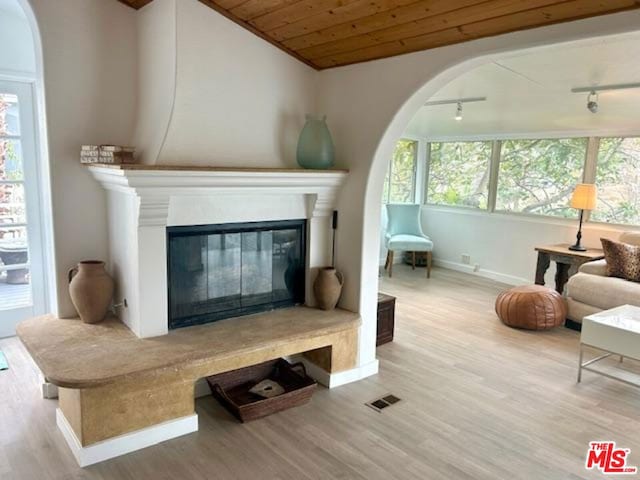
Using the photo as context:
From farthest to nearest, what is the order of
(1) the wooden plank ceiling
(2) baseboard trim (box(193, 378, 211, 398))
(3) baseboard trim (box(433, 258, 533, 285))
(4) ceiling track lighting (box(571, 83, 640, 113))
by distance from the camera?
(3) baseboard trim (box(433, 258, 533, 285))
(4) ceiling track lighting (box(571, 83, 640, 113))
(2) baseboard trim (box(193, 378, 211, 398))
(1) the wooden plank ceiling

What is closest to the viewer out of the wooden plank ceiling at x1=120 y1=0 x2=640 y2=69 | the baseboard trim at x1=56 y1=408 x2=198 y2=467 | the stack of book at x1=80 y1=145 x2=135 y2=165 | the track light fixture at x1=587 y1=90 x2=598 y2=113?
the wooden plank ceiling at x1=120 y1=0 x2=640 y2=69

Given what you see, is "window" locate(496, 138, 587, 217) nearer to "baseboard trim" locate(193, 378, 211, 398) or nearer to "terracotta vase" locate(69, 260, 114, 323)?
"baseboard trim" locate(193, 378, 211, 398)

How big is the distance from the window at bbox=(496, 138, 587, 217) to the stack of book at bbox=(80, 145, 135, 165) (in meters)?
4.91

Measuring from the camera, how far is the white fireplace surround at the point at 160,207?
2525 millimetres

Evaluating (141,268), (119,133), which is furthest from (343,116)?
(141,268)

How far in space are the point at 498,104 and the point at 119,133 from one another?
145 inches

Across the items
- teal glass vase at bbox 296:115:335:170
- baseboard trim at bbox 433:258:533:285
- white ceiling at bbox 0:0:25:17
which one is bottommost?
baseboard trim at bbox 433:258:533:285

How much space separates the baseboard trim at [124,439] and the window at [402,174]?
4.93 metres

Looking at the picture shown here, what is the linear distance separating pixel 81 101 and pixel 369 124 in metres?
1.74

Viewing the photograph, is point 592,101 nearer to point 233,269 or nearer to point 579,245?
point 579,245

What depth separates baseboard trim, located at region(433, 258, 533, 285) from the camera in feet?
20.0

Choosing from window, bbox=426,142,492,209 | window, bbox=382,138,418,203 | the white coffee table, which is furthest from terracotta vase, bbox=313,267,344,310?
window, bbox=426,142,492,209

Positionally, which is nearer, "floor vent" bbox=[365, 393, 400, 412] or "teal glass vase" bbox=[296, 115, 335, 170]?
"floor vent" bbox=[365, 393, 400, 412]

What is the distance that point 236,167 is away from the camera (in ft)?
9.20
